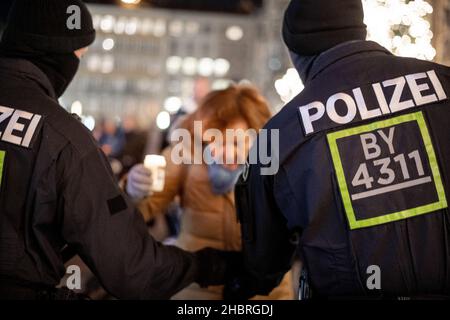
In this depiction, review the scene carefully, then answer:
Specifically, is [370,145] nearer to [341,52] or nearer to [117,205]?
[341,52]

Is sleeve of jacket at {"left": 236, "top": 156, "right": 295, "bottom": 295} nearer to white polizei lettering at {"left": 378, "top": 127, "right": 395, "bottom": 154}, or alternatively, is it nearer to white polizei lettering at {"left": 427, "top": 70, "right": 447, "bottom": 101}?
white polizei lettering at {"left": 378, "top": 127, "right": 395, "bottom": 154}

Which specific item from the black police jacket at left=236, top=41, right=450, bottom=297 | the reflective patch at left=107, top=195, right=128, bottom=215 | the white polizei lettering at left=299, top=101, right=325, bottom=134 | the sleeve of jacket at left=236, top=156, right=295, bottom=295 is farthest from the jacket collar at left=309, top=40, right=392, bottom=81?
the reflective patch at left=107, top=195, right=128, bottom=215

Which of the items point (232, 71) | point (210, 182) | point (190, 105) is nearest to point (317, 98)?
point (210, 182)

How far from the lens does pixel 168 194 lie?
3.77 metres

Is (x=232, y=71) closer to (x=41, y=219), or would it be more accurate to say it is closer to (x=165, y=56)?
(x=165, y=56)

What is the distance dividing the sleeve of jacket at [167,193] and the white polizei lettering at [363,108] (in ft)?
5.29

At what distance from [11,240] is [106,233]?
37 cm

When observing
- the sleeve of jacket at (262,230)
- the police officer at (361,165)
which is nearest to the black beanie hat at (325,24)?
the police officer at (361,165)

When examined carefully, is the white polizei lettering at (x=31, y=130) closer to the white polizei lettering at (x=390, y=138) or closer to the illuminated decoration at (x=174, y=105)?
the white polizei lettering at (x=390, y=138)

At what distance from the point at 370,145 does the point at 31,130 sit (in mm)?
1348

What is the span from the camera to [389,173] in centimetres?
233

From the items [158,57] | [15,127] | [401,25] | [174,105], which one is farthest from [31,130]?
[158,57]
